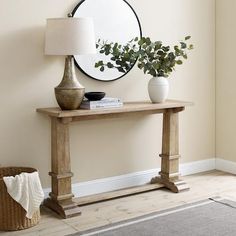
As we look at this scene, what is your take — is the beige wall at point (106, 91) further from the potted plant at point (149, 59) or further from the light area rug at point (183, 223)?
the light area rug at point (183, 223)

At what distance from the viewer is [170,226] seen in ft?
9.69

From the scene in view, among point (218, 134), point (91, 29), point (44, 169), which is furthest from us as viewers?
point (218, 134)

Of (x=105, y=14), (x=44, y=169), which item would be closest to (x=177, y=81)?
(x=105, y=14)

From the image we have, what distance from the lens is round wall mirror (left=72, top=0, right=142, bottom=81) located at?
3471 mm

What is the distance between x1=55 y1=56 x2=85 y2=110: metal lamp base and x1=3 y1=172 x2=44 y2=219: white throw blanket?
1.80 feet

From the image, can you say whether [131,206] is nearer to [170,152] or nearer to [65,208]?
[65,208]

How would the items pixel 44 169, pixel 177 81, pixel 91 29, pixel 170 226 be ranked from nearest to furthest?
pixel 170 226, pixel 91 29, pixel 44 169, pixel 177 81

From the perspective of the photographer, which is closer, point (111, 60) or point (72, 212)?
point (72, 212)

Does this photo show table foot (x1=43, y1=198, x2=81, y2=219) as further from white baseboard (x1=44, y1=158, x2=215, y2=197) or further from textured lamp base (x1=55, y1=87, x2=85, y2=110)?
textured lamp base (x1=55, y1=87, x2=85, y2=110)

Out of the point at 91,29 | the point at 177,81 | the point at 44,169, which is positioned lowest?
the point at 44,169

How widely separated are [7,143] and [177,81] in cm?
167

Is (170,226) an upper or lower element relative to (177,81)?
lower

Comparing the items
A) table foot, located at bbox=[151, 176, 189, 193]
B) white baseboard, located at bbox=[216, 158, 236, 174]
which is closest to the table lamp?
table foot, located at bbox=[151, 176, 189, 193]

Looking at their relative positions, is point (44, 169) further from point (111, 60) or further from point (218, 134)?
point (218, 134)
